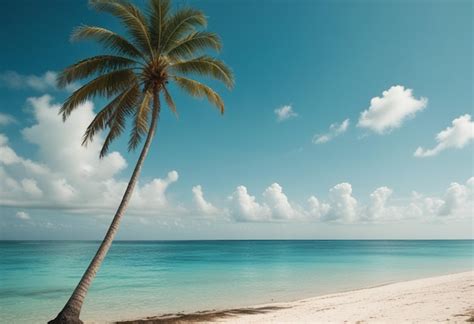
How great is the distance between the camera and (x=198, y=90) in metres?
13.0

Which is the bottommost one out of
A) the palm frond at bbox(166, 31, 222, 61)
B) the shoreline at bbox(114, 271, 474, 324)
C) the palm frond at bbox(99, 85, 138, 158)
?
the shoreline at bbox(114, 271, 474, 324)

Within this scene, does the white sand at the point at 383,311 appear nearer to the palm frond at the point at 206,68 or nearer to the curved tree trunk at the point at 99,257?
the curved tree trunk at the point at 99,257

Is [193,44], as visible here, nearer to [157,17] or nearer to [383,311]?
[157,17]

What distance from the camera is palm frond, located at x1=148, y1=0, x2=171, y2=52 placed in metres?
11.8

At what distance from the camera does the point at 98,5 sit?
36.8 ft

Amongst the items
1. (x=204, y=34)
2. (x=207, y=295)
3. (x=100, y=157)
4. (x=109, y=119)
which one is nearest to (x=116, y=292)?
(x=207, y=295)

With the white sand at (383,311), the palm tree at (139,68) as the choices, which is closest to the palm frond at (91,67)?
the palm tree at (139,68)

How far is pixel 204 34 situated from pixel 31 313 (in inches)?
532

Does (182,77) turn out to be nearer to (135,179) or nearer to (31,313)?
(135,179)

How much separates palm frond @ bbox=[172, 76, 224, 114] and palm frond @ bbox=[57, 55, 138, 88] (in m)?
1.86

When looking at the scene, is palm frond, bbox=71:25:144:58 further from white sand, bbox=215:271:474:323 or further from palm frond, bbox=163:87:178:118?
white sand, bbox=215:271:474:323

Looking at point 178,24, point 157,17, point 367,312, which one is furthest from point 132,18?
point 367,312

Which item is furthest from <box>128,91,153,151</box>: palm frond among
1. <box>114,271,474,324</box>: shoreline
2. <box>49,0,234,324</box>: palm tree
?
<box>114,271,474,324</box>: shoreline

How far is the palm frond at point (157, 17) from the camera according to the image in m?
11.8
